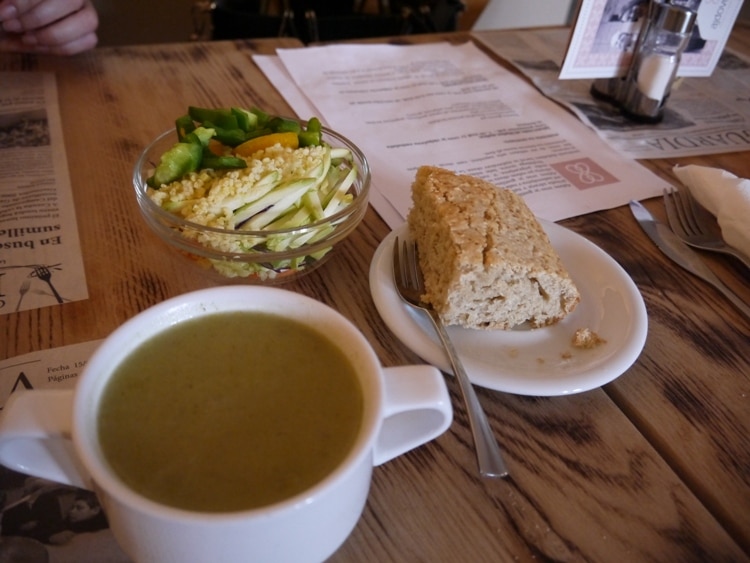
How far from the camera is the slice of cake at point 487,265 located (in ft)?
2.02

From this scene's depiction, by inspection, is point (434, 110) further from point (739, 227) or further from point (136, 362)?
point (136, 362)

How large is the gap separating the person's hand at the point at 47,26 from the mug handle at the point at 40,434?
0.99 meters

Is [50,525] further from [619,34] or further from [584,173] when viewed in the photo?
[619,34]

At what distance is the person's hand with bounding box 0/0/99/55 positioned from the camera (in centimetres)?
110

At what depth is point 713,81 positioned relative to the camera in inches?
54.4

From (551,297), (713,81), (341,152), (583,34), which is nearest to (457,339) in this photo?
(551,297)

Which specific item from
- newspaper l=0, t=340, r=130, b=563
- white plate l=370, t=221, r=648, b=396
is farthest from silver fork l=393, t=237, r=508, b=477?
newspaper l=0, t=340, r=130, b=563

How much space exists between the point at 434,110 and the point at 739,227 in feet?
1.90

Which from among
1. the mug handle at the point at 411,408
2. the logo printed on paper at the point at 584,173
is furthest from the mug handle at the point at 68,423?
the logo printed on paper at the point at 584,173

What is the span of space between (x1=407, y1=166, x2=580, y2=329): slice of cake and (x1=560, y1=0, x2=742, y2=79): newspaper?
0.61 m

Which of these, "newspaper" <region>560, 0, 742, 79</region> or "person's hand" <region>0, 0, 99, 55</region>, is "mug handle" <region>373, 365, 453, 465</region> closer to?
"newspaper" <region>560, 0, 742, 79</region>

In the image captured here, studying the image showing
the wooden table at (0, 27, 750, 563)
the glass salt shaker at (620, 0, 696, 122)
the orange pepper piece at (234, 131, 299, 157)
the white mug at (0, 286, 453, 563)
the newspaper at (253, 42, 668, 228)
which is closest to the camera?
the white mug at (0, 286, 453, 563)

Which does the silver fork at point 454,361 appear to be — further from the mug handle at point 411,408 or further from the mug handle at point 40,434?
the mug handle at point 40,434

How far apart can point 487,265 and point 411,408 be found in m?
0.24
